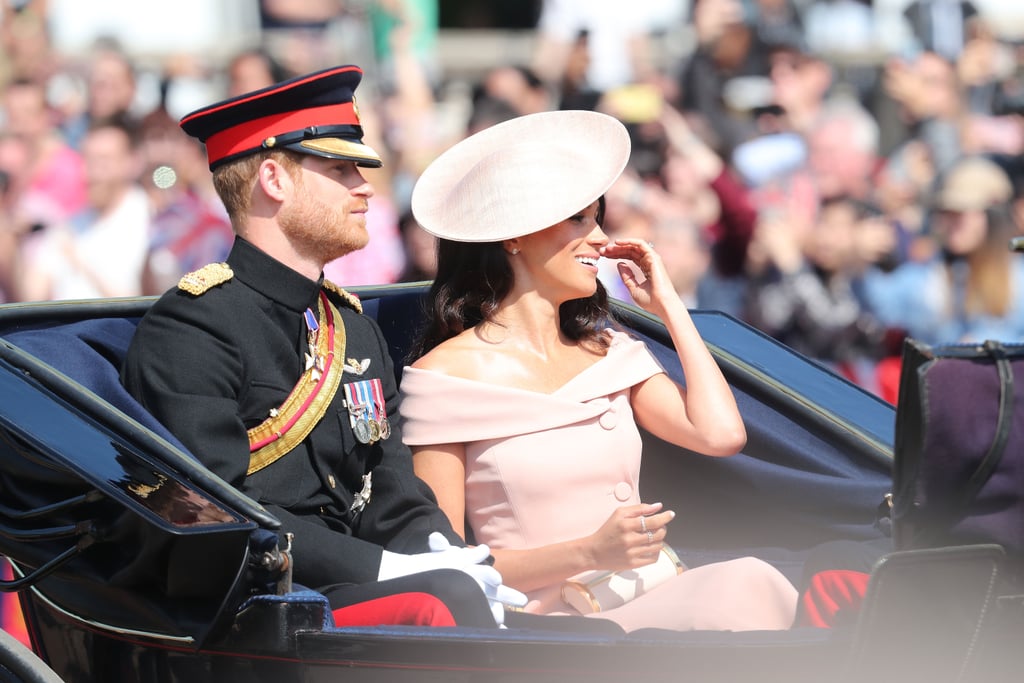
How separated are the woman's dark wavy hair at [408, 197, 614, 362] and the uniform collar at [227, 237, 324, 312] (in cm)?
42

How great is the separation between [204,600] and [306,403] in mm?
585

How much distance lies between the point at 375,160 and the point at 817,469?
1353 mm

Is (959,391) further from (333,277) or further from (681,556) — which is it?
(333,277)

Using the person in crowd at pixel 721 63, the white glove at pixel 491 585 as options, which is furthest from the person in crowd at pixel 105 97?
the white glove at pixel 491 585

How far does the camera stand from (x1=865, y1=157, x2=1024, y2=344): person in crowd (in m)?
6.15

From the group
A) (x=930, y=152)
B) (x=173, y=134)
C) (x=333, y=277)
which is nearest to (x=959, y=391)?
(x=333, y=277)

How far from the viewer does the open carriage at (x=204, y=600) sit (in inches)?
89.6

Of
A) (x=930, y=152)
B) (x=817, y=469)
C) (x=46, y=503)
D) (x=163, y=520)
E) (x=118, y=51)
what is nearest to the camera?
(x=163, y=520)

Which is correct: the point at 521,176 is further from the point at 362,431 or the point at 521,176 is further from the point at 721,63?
the point at 721,63

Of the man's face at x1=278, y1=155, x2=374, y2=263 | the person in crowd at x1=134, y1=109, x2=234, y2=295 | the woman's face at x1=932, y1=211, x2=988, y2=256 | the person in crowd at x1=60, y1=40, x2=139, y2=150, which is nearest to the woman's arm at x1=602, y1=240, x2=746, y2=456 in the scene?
the man's face at x1=278, y1=155, x2=374, y2=263

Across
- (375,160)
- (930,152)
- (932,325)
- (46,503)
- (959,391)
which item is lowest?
(932,325)

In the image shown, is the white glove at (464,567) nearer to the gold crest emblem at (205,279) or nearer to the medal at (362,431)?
the medal at (362,431)

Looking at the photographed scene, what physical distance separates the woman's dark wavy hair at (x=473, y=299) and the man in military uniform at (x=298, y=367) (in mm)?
192

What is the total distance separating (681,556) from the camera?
3662 millimetres
